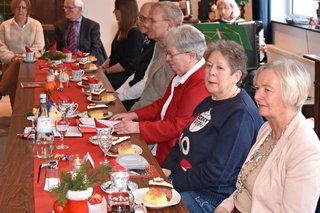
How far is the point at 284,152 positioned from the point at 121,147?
835 millimetres

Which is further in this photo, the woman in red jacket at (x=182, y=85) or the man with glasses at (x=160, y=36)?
the man with glasses at (x=160, y=36)

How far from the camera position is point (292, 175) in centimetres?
221

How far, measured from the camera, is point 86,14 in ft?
30.0

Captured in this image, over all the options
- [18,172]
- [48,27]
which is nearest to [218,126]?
[18,172]

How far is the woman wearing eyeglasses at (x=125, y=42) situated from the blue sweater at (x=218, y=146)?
112 inches

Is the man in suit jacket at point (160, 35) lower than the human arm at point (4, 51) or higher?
higher

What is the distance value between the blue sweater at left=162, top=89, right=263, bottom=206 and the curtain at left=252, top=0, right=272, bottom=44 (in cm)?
427

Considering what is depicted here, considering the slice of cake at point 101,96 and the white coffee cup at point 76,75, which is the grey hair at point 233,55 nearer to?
the slice of cake at point 101,96

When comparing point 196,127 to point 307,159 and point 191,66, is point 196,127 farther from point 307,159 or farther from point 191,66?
point 307,159

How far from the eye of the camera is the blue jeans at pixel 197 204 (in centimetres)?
279

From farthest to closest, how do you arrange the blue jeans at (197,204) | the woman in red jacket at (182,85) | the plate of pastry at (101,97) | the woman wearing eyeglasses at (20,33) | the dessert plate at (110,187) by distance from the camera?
the woman wearing eyeglasses at (20,33)
the plate of pastry at (101,97)
the woman in red jacket at (182,85)
the blue jeans at (197,204)
the dessert plate at (110,187)

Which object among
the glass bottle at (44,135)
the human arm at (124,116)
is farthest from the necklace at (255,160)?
the human arm at (124,116)

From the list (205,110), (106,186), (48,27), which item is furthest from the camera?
(48,27)

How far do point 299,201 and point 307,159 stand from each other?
146 millimetres
